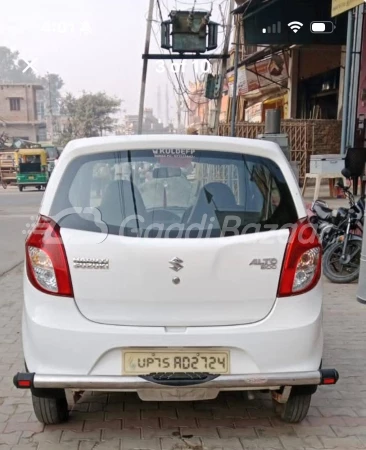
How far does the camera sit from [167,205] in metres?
2.85

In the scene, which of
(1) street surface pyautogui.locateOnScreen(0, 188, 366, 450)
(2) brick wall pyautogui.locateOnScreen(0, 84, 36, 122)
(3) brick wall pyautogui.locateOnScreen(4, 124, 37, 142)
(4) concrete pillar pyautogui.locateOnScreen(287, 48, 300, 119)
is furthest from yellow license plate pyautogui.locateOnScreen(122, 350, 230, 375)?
(3) brick wall pyautogui.locateOnScreen(4, 124, 37, 142)

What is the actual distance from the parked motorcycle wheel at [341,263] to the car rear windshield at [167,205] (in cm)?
358

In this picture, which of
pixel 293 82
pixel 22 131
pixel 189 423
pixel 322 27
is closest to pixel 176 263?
pixel 189 423

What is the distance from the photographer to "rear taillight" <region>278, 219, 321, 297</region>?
251cm

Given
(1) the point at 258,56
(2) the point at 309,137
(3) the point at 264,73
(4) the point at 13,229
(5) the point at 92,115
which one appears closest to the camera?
(4) the point at 13,229

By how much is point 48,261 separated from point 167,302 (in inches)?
24.5

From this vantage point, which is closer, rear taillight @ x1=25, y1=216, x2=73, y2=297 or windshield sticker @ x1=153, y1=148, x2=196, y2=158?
rear taillight @ x1=25, y1=216, x2=73, y2=297

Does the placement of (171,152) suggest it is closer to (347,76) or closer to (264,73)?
(347,76)

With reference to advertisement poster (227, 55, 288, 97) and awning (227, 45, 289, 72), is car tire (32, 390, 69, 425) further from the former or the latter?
advertisement poster (227, 55, 288, 97)

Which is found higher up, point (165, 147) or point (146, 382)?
point (165, 147)

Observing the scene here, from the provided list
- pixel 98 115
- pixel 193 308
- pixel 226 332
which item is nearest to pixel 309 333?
pixel 226 332

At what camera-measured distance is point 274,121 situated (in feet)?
29.6

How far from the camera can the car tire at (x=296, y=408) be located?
2.82 meters

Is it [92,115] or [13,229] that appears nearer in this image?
[13,229]
